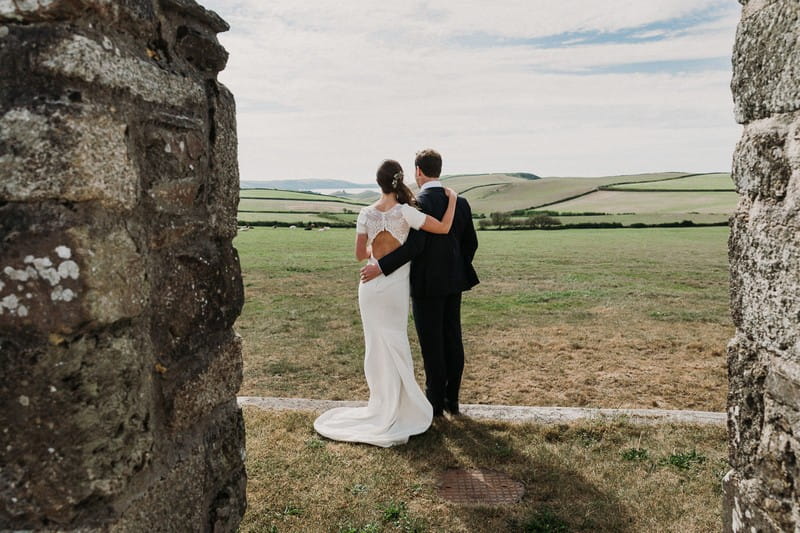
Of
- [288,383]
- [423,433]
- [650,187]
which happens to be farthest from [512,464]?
[650,187]

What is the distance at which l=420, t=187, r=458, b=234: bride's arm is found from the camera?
5891 millimetres

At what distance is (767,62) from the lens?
2430mm

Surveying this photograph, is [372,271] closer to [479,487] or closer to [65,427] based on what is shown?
[479,487]

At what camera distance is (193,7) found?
2523mm

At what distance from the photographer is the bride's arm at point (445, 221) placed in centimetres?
589

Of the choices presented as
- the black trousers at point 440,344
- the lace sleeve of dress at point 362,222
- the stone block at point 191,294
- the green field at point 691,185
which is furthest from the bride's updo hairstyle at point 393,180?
the green field at point 691,185

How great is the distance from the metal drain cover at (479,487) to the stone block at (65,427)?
10.3 feet

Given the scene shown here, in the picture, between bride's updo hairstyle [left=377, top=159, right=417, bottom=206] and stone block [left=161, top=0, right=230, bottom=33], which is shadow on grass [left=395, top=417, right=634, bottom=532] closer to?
bride's updo hairstyle [left=377, top=159, right=417, bottom=206]

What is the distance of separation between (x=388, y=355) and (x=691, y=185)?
73428mm

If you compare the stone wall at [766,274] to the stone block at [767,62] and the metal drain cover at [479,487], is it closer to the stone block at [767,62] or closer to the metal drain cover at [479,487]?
the stone block at [767,62]

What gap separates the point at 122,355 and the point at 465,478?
3577 mm

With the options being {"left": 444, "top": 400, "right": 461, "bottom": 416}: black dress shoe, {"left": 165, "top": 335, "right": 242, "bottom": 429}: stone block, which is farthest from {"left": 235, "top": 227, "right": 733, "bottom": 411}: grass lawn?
{"left": 165, "top": 335, "right": 242, "bottom": 429}: stone block

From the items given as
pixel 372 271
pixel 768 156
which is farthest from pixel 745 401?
pixel 372 271

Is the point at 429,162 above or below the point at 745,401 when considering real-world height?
above
